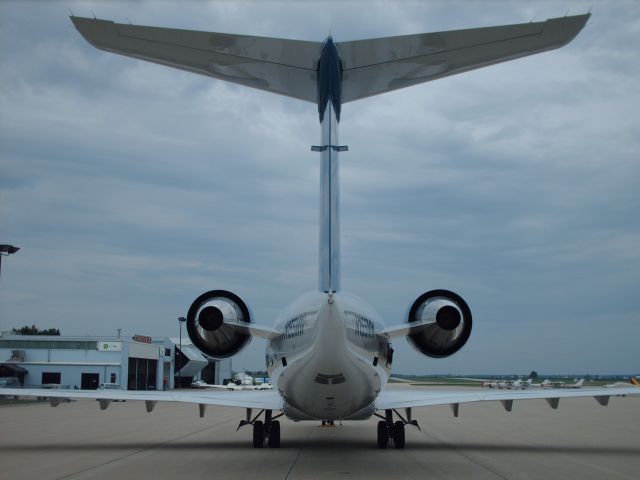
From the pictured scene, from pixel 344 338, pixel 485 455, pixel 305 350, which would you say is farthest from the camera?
pixel 485 455

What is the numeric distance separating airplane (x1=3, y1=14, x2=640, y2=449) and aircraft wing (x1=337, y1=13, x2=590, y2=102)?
0.02m

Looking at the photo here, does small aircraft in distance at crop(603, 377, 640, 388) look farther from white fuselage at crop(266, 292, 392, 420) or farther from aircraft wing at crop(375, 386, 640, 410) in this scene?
white fuselage at crop(266, 292, 392, 420)

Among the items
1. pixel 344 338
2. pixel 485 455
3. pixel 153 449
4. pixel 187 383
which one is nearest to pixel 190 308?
pixel 344 338

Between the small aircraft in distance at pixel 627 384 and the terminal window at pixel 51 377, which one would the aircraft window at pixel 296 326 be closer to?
the small aircraft in distance at pixel 627 384

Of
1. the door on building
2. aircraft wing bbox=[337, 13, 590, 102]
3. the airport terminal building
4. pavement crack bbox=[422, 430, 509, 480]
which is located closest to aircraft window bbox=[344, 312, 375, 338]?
pavement crack bbox=[422, 430, 509, 480]

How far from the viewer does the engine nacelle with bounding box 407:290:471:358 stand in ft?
39.9

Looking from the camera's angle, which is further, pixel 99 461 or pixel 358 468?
pixel 99 461

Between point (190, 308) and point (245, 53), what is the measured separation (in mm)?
4658

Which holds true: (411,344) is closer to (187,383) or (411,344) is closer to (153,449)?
(153,449)

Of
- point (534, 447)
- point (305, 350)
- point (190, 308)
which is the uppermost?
point (190, 308)

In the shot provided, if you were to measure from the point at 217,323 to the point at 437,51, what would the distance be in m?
6.15

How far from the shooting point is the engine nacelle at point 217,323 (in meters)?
12.3

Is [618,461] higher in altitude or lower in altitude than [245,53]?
lower

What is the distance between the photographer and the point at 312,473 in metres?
11.9
